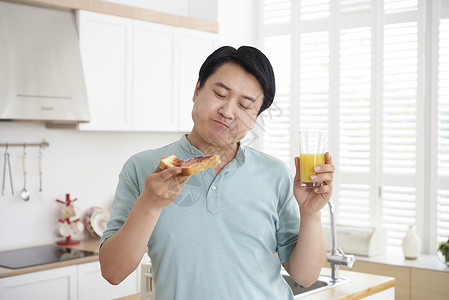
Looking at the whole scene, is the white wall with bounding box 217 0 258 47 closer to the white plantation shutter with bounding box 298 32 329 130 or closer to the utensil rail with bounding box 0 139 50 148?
the white plantation shutter with bounding box 298 32 329 130

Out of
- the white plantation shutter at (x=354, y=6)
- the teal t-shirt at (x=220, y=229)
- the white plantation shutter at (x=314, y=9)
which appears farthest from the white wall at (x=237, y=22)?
the teal t-shirt at (x=220, y=229)

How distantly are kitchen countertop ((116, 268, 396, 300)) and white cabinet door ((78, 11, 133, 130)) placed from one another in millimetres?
1652

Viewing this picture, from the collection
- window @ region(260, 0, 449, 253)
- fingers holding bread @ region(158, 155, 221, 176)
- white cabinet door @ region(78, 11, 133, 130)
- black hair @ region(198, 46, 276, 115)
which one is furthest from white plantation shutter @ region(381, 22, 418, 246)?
fingers holding bread @ region(158, 155, 221, 176)

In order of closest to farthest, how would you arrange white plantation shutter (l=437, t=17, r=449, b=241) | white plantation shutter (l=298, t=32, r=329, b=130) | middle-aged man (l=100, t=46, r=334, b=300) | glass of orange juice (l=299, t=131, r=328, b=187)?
middle-aged man (l=100, t=46, r=334, b=300) → glass of orange juice (l=299, t=131, r=328, b=187) → white plantation shutter (l=437, t=17, r=449, b=241) → white plantation shutter (l=298, t=32, r=329, b=130)

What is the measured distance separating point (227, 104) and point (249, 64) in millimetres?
123

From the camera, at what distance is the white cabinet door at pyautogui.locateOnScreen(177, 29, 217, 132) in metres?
4.23

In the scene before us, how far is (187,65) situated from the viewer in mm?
4273

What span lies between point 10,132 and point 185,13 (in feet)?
6.19

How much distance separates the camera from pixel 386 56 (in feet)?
13.7

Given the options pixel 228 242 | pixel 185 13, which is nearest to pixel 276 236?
pixel 228 242

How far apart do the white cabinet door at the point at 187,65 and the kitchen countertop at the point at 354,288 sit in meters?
1.85

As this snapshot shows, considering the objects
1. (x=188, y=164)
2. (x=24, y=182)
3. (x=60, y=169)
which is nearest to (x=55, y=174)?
(x=60, y=169)

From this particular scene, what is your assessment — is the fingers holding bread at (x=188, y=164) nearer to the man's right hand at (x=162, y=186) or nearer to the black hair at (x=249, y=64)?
the man's right hand at (x=162, y=186)

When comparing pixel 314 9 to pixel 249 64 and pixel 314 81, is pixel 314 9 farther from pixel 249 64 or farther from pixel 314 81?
pixel 249 64
